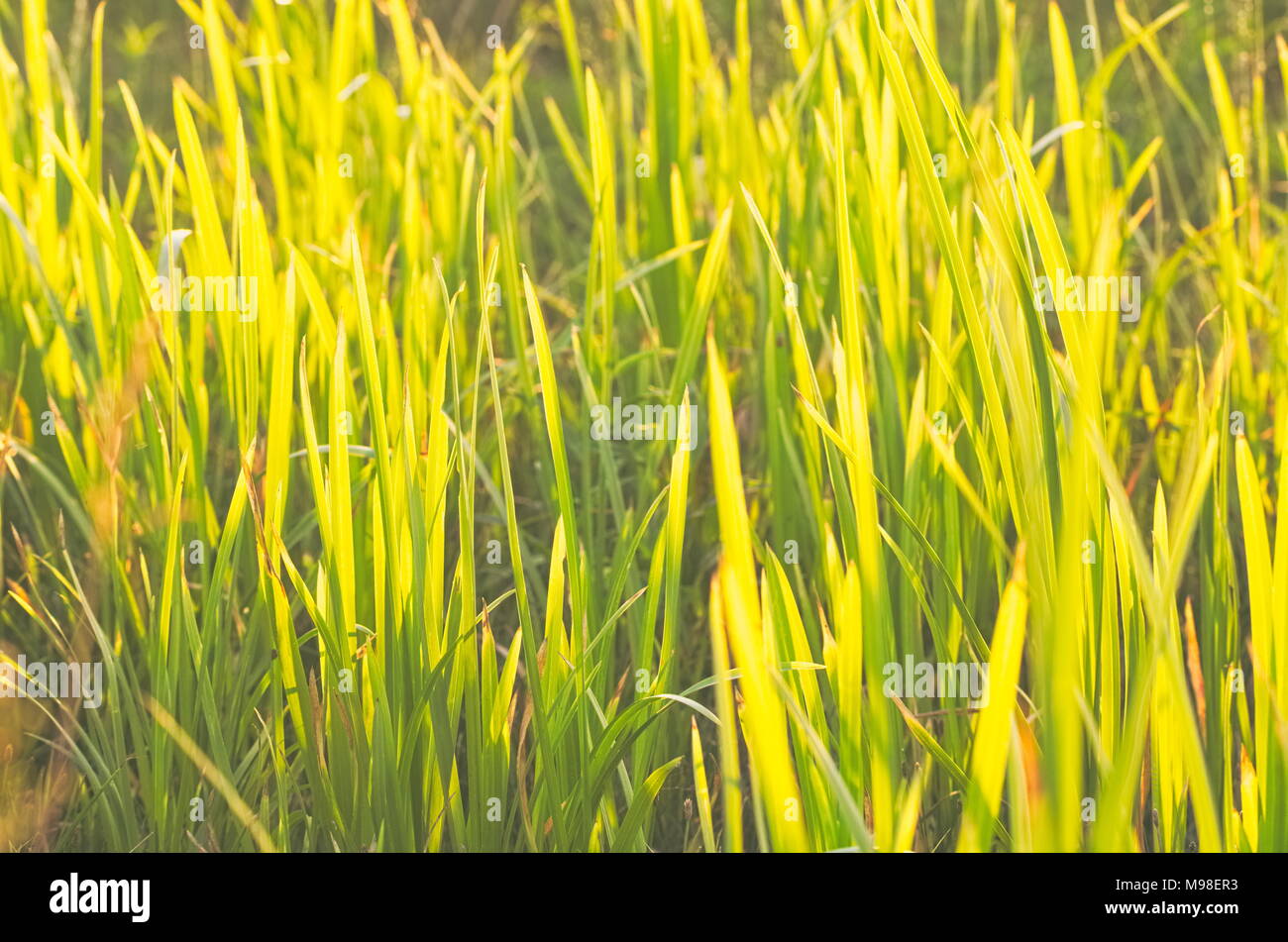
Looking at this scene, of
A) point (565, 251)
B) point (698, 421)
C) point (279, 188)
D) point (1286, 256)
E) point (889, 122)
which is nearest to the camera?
point (889, 122)

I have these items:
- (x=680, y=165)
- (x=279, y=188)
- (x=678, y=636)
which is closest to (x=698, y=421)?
(x=678, y=636)

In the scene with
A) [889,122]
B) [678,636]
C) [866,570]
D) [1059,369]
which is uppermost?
[889,122]

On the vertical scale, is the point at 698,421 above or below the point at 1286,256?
below

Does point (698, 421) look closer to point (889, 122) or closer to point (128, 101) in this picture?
point (889, 122)

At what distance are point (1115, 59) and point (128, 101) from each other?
4.15 ft

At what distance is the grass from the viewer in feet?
2.41

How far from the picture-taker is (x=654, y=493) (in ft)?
4.05

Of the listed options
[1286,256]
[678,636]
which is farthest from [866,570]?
[1286,256]

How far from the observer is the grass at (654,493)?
73cm

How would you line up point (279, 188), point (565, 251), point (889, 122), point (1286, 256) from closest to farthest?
1. point (889, 122)
2. point (1286, 256)
3. point (279, 188)
4. point (565, 251)

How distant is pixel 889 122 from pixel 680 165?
496 mm

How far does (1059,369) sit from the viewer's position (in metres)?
0.74

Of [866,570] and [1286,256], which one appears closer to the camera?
[866,570]
